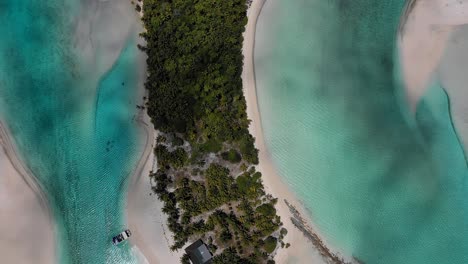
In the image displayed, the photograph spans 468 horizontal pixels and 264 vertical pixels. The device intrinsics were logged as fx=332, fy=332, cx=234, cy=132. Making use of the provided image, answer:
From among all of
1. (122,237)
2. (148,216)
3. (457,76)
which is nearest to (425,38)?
(457,76)

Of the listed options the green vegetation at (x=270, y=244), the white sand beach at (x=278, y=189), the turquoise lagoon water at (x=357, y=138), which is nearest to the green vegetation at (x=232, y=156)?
the white sand beach at (x=278, y=189)

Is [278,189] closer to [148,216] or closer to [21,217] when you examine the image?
[148,216]

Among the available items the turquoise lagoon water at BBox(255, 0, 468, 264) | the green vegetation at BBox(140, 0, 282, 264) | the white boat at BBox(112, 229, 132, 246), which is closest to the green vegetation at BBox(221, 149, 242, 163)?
the green vegetation at BBox(140, 0, 282, 264)

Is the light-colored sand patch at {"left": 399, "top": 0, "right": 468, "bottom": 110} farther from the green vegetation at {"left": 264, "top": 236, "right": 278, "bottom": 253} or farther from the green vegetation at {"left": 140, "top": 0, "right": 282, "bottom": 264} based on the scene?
the green vegetation at {"left": 264, "top": 236, "right": 278, "bottom": 253}

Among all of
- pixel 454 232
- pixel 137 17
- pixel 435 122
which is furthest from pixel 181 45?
pixel 454 232

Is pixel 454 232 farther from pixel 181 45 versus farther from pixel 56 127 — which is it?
pixel 56 127

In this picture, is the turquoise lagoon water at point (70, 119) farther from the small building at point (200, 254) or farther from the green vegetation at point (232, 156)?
the green vegetation at point (232, 156)

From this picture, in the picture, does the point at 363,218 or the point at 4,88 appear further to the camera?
the point at 4,88
